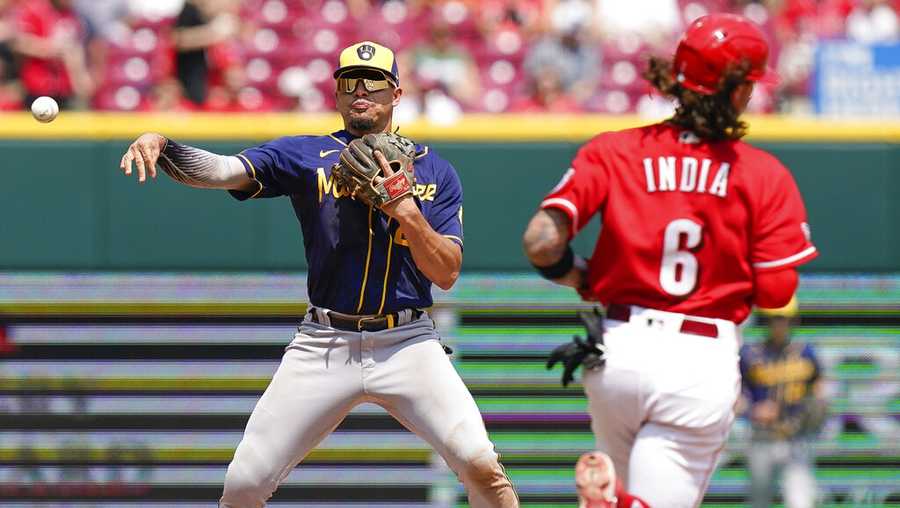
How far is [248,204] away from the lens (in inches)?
279

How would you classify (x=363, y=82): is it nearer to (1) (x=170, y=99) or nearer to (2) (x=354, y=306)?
(2) (x=354, y=306)

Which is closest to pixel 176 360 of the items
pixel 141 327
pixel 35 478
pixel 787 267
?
pixel 141 327

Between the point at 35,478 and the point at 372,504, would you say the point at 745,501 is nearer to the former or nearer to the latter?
the point at 372,504

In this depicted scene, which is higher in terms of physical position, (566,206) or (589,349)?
(566,206)

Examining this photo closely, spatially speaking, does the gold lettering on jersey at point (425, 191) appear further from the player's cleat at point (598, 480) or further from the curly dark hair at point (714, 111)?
the player's cleat at point (598, 480)

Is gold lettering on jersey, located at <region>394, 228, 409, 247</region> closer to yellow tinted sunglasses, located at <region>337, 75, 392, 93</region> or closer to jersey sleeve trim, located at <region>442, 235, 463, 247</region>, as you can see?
jersey sleeve trim, located at <region>442, 235, 463, 247</region>

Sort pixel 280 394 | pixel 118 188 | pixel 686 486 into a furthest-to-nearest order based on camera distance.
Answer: pixel 118 188, pixel 280 394, pixel 686 486

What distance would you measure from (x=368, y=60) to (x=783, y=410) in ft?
13.6

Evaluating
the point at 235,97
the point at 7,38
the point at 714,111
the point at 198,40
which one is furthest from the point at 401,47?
the point at 714,111

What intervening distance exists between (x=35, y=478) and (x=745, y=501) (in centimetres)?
364

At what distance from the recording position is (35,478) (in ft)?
23.4

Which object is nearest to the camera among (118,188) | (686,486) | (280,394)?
(686,486)

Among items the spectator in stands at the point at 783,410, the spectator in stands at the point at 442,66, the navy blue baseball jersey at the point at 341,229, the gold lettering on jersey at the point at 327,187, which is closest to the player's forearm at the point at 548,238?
the navy blue baseball jersey at the point at 341,229

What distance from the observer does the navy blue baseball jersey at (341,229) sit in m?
4.20
